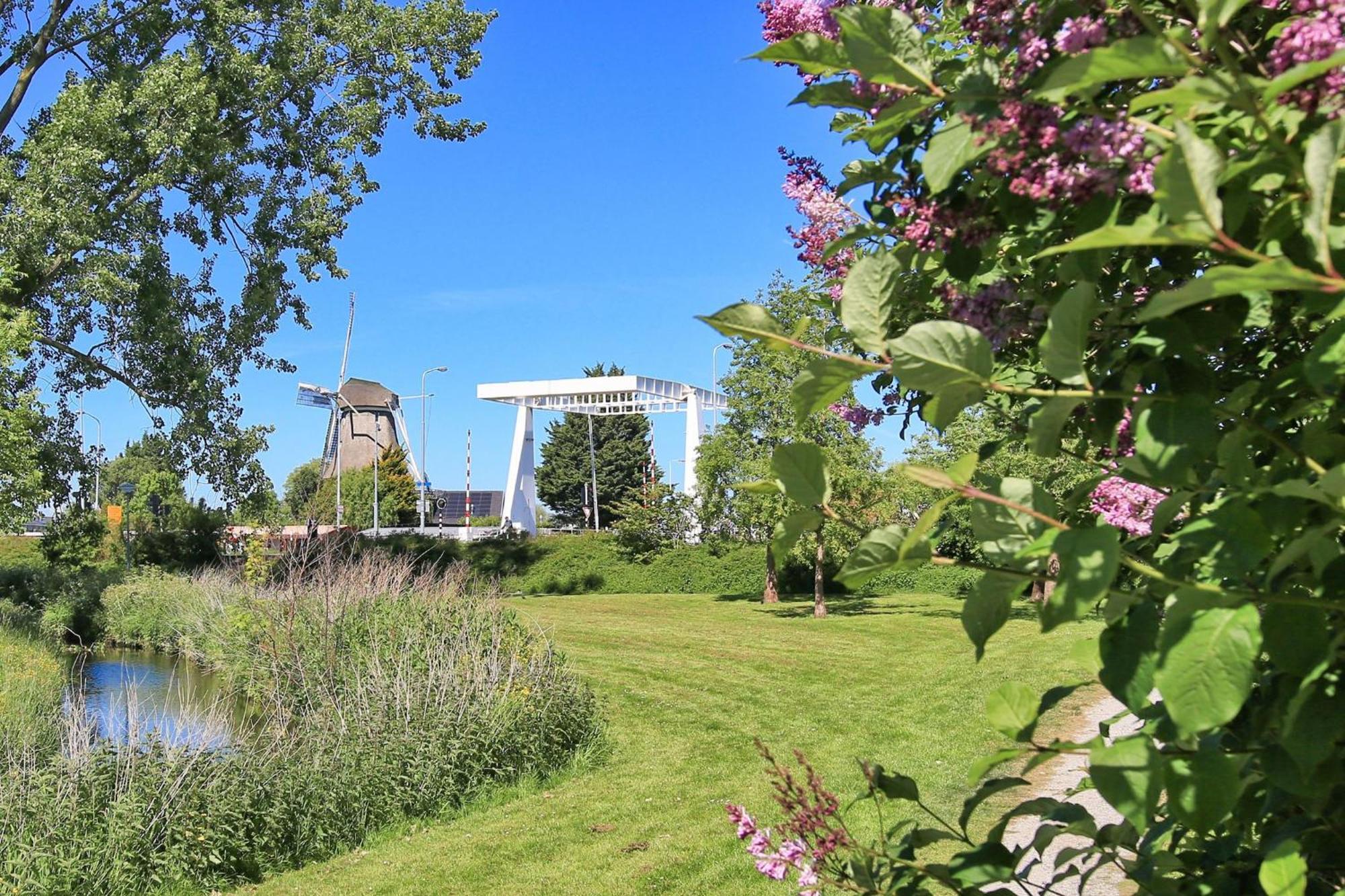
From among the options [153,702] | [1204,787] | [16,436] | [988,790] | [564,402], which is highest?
[564,402]

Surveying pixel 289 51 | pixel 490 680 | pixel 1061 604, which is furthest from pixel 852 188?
pixel 289 51

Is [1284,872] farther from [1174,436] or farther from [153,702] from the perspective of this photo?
[153,702]

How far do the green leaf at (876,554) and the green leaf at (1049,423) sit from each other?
156 millimetres

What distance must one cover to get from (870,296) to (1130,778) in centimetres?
51

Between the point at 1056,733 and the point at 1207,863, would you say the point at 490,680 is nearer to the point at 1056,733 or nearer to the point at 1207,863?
the point at 1056,733

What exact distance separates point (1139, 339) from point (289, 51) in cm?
2191

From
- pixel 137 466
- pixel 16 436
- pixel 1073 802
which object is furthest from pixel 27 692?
pixel 137 466

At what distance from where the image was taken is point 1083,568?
33.4 inches

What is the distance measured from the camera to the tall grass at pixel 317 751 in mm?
6637

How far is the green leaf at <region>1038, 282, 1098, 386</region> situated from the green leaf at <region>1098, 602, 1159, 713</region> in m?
0.21

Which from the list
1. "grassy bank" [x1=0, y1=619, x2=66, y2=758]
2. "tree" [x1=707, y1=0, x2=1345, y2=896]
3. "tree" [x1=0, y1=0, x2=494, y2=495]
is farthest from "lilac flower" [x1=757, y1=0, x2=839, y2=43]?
"tree" [x1=0, y1=0, x2=494, y2=495]

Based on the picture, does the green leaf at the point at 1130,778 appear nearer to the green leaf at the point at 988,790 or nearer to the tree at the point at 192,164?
the green leaf at the point at 988,790

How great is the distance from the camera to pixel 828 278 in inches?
75.4

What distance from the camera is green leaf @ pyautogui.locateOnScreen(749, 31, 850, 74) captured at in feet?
3.38
